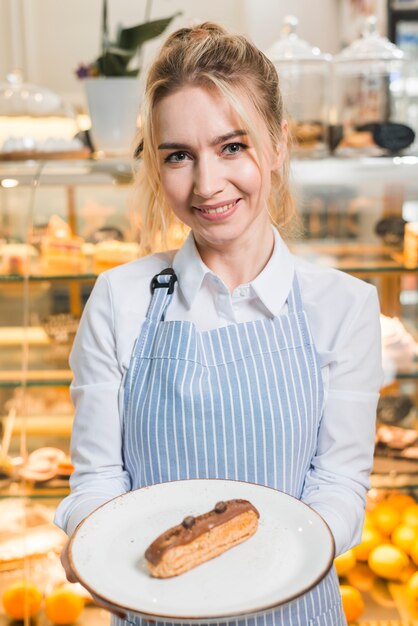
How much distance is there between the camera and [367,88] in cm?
248

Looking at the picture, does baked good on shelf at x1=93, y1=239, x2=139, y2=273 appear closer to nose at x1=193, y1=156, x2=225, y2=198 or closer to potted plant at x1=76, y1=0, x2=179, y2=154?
potted plant at x1=76, y1=0, x2=179, y2=154

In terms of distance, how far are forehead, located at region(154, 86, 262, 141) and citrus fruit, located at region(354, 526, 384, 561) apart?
136cm

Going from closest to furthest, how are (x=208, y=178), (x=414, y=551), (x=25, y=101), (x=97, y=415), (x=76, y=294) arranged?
1. (x=208, y=178)
2. (x=97, y=415)
3. (x=414, y=551)
4. (x=76, y=294)
5. (x=25, y=101)

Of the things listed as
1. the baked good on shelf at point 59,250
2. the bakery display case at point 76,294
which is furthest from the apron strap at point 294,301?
the baked good on shelf at point 59,250

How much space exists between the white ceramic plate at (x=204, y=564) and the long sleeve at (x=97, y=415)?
19 centimetres

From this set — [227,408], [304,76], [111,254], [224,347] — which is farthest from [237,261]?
[304,76]

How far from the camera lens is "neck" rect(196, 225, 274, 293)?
4.69ft

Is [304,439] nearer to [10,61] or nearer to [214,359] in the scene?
[214,359]

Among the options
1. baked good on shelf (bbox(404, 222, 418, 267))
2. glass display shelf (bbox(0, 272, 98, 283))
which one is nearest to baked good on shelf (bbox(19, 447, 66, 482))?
glass display shelf (bbox(0, 272, 98, 283))

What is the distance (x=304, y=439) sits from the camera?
1.35m

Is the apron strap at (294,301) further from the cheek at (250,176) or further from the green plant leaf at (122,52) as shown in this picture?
the green plant leaf at (122,52)

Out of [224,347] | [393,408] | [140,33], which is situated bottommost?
[393,408]

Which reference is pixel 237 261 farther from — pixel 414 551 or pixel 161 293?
pixel 414 551

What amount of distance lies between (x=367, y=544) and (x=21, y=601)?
3.12ft
